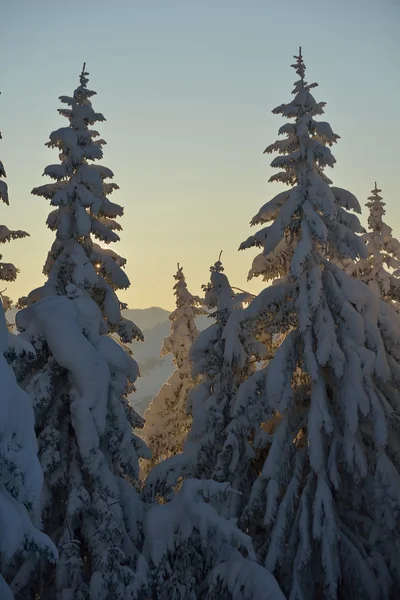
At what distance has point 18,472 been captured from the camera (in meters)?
7.04

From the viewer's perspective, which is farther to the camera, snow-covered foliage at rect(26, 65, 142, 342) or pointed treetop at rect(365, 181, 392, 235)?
pointed treetop at rect(365, 181, 392, 235)

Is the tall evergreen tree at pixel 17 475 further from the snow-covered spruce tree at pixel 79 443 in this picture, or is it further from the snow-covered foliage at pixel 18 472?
the snow-covered spruce tree at pixel 79 443

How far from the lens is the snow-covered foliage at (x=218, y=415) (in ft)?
54.7

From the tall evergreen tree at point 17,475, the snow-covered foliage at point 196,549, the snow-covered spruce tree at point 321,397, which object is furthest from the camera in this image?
the snow-covered spruce tree at point 321,397

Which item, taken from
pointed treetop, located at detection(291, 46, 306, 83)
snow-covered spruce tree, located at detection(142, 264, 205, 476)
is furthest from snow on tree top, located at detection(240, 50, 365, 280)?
snow-covered spruce tree, located at detection(142, 264, 205, 476)

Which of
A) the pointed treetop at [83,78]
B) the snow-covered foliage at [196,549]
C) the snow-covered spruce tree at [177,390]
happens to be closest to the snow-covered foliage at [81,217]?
the pointed treetop at [83,78]

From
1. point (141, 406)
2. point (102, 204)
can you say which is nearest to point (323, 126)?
point (102, 204)

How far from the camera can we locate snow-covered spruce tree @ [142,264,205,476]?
28312mm

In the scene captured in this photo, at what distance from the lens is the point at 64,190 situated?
57.3 ft

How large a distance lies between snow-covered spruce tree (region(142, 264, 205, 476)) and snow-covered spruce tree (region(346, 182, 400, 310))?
8.59m

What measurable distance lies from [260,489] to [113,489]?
16.7ft

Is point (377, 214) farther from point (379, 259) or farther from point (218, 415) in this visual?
point (218, 415)

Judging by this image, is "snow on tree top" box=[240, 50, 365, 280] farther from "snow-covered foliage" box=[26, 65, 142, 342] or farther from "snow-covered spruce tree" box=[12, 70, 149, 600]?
"snow-covered spruce tree" box=[12, 70, 149, 600]

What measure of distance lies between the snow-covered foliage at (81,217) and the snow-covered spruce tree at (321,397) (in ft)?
13.0
